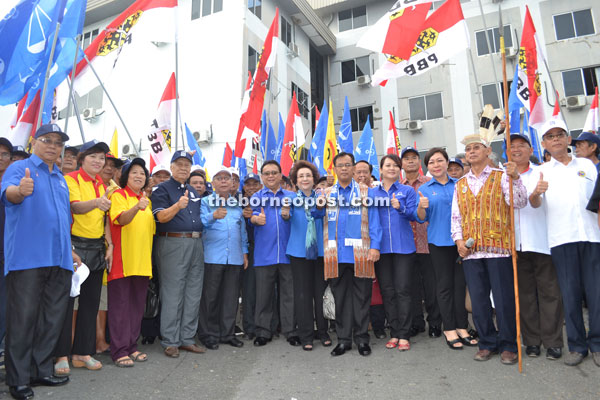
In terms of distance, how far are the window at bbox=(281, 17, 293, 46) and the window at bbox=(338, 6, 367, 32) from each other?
3856 millimetres

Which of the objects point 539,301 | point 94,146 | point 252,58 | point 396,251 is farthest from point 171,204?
point 252,58

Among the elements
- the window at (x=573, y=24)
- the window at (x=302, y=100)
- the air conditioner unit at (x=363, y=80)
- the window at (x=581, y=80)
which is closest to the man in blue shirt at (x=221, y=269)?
the window at (x=302, y=100)

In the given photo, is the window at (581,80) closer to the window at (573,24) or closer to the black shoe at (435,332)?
the window at (573,24)

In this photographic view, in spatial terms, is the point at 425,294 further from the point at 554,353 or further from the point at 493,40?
the point at 493,40

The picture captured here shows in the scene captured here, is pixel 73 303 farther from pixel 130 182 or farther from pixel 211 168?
pixel 211 168

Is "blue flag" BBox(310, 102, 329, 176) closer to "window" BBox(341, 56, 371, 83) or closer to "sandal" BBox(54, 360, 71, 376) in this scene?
"sandal" BBox(54, 360, 71, 376)

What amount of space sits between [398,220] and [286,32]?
1619 centimetres

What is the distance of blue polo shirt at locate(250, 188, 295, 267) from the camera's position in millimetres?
4969

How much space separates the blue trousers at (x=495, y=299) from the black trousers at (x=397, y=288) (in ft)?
2.17

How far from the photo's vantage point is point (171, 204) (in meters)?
4.57

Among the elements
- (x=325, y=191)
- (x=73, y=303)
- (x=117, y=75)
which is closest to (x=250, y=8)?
(x=117, y=75)

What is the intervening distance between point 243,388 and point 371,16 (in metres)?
20.6

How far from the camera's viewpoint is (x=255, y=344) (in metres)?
4.82

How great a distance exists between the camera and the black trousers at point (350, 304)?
4.41 meters
